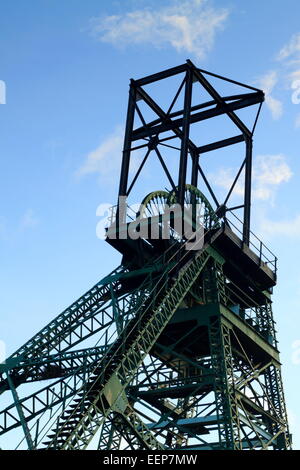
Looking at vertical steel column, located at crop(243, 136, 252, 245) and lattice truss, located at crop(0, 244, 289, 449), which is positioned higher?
vertical steel column, located at crop(243, 136, 252, 245)

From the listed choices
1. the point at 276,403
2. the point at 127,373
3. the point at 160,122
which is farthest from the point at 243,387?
the point at 160,122

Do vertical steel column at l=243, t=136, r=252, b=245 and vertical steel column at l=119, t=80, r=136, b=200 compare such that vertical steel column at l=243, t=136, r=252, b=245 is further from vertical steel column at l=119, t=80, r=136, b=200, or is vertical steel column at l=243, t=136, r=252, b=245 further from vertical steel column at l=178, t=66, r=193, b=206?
vertical steel column at l=119, t=80, r=136, b=200

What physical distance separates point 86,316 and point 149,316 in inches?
179

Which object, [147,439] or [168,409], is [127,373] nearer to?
[147,439]

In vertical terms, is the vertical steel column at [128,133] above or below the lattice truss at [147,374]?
above

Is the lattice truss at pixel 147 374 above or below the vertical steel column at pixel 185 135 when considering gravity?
below

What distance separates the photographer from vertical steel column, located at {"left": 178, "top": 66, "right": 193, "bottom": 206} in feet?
117

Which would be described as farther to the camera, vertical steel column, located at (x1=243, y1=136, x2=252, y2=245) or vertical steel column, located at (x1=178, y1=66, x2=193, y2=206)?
vertical steel column, located at (x1=243, y1=136, x2=252, y2=245)

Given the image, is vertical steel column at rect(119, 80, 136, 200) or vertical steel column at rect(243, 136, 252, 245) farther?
vertical steel column at rect(243, 136, 252, 245)

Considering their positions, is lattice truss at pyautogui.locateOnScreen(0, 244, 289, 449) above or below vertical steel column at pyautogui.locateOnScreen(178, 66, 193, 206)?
below

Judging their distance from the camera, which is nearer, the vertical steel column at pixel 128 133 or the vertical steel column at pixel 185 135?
the vertical steel column at pixel 185 135

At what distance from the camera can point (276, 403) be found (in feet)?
126

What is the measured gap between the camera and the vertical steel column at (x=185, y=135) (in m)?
35.6

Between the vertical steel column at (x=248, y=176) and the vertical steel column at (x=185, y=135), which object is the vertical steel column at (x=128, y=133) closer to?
the vertical steel column at (x=185, y=135)
